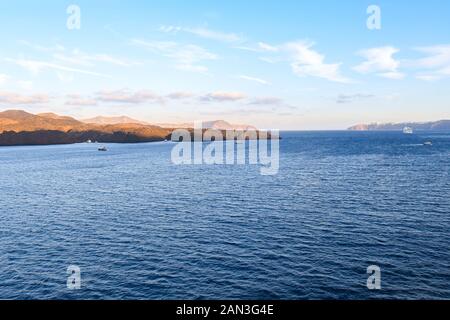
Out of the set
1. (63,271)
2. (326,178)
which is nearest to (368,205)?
(326,178)

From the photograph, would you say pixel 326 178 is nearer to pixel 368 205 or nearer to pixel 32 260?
pixel 368 205
